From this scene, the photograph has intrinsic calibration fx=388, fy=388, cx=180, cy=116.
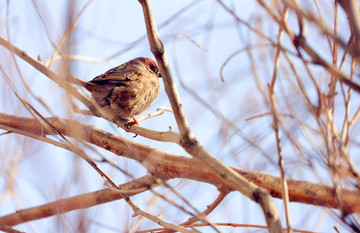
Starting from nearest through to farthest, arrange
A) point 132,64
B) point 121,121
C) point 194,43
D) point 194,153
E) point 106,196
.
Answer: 1. point 194,153
2. point 194,43
3. point 106,196
4. point 121,121
5. point 132,64

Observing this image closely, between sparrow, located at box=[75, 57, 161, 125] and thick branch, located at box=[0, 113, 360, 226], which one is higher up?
sparrow, located at box=[75, 57, 161, 125]

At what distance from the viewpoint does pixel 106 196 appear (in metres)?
3.24

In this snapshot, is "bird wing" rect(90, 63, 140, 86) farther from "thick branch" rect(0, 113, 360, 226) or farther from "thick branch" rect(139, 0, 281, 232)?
"thick branch" rect(139, 0, 281, 232)

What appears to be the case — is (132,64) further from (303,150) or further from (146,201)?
(303,150)

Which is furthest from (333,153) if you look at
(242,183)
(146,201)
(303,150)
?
(146,201)

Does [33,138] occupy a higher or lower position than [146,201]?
higher

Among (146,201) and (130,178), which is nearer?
(130,178)

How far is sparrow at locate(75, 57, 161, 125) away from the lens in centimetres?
456

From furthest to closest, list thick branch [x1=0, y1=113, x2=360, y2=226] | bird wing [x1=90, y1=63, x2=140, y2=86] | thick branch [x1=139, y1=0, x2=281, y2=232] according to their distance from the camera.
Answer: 1. bird wing [x1=90, y1=63, x2=140, y2=86]
2. thick branch [x1=0, y1=113, x2=360, y2=226]
3. thick branch [x1=139, y1=0, x2=281, y2=232]

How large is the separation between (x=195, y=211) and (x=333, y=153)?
68cm

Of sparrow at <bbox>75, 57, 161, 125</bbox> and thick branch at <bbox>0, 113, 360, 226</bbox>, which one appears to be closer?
thick branch at <bbox>0, 113, 360, 226</bbox>

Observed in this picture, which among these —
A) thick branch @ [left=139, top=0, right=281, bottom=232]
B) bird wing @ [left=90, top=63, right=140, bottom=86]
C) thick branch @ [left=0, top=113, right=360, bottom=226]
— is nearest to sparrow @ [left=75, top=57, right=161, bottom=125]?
bird wing @ [left=90, top=63, right=140, bottom=86]

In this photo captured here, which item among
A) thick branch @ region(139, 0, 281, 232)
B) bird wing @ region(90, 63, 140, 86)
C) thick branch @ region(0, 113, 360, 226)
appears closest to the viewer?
thick branch @ region(139, 0, 281, 232)

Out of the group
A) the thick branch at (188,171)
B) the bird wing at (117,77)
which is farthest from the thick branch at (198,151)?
the bird wing at (117,77)
